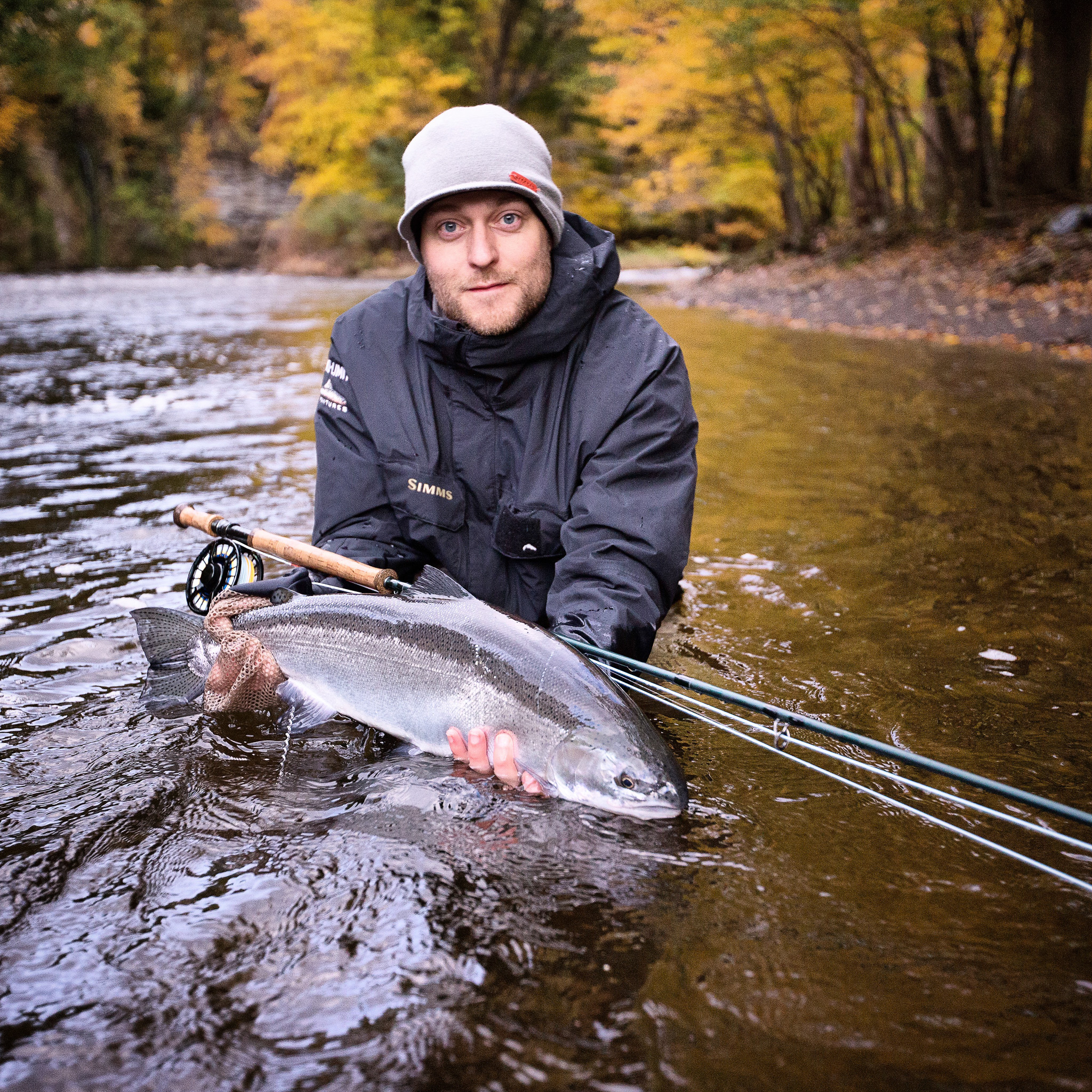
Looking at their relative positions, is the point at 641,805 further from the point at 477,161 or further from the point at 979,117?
the point at 979,117

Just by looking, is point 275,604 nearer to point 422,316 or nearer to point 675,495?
point 422,316

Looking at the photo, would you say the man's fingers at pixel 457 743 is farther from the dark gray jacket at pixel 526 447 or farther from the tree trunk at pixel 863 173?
the tree trunk at pixel 863 173

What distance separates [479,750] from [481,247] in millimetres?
1739

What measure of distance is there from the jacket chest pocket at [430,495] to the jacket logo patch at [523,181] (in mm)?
1047

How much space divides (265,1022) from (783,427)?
7.38 m

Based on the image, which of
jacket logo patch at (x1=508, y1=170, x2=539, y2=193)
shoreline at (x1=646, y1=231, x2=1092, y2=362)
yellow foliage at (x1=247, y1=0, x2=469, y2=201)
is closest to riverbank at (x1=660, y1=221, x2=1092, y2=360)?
shoreline at (x1=646, y1=231, x2=1092, y2=362)

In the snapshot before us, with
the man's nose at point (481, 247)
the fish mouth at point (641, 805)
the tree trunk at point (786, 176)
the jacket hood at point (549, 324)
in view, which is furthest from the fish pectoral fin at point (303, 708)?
the tree trunk at point (786, 176)

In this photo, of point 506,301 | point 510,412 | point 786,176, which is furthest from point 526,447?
point 786,176

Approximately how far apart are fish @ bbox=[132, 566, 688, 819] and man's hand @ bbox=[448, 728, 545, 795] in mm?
18

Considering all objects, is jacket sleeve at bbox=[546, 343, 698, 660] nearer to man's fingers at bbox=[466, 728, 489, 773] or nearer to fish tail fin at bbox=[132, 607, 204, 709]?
man's fingers at bbox=[466, 728, 489, 773]

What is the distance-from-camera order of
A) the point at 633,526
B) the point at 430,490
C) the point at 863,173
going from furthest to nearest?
1. the point at 863,173
2. the point at 430,490
3. the point at 633,526

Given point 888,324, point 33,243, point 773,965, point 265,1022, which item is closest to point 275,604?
point 265,1022

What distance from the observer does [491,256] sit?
11.5ft

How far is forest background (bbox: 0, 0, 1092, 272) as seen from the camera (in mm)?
17766
